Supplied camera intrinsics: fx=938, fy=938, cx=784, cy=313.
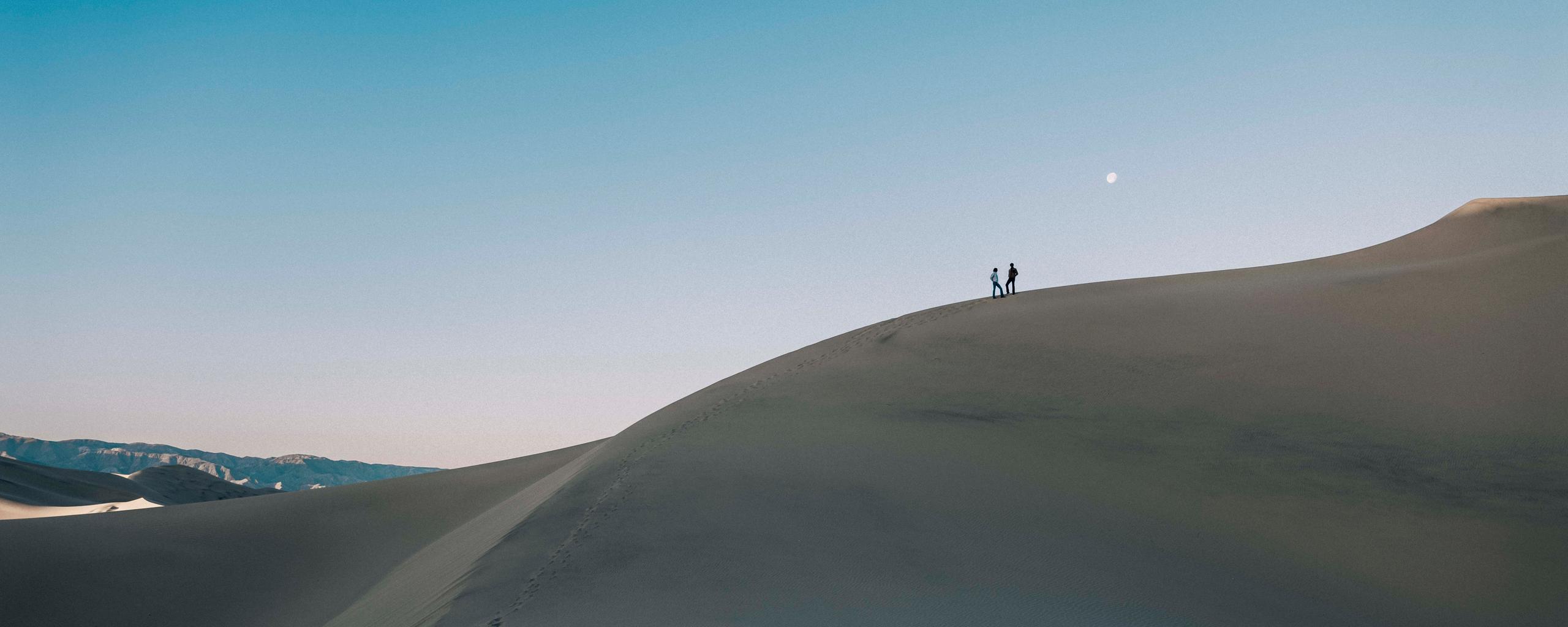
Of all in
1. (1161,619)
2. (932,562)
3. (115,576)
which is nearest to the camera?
(1161,619)

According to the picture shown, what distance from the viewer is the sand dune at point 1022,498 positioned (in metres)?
9.21

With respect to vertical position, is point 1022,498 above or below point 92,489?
above

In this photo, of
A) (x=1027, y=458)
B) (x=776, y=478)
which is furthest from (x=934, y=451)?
(x=776, y=478)

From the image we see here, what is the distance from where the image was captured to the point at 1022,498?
38.5 ft

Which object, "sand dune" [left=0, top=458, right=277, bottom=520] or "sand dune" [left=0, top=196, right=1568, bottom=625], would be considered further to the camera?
"sand dune" [left=0, top=458, right=277, bottom=520]

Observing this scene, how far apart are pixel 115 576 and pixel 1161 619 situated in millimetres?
16102

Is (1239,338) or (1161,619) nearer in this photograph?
(1161,619)

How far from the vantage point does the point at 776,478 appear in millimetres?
11656

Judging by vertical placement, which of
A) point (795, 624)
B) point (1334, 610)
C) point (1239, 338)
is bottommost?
point (1334, 610)

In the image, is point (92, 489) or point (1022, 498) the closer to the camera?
point (1022, 498)

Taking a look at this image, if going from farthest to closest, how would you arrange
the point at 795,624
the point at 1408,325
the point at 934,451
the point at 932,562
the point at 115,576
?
the point at 1408,325
the point at 115,576
the point at 934,451
the point at 932,562
the point at 795,624

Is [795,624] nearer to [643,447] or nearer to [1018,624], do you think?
[1018,624]

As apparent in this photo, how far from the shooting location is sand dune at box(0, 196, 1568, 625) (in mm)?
9211

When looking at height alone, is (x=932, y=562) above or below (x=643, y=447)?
below
